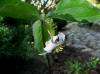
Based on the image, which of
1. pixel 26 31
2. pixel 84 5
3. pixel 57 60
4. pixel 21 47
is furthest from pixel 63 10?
pixel 57 60

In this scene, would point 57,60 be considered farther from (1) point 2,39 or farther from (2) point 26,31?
(1) point 2,39

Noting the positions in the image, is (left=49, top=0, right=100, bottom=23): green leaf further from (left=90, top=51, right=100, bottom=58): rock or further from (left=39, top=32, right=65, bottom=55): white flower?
(left=90, top=51, right=100, bottom=58): rock

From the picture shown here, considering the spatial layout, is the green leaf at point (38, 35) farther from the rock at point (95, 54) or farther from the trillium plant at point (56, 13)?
the rock at point (95, 54)

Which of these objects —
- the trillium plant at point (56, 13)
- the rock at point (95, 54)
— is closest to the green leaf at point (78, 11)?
the trillium plant at point (56, 13)

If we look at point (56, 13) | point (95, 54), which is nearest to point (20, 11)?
point (56, 13)

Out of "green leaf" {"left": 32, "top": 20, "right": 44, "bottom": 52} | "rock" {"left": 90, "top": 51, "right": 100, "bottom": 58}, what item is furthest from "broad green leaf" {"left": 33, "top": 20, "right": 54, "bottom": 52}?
"rock" {"left": 90, "top": 51, "right": 100, "bottom": 58}
